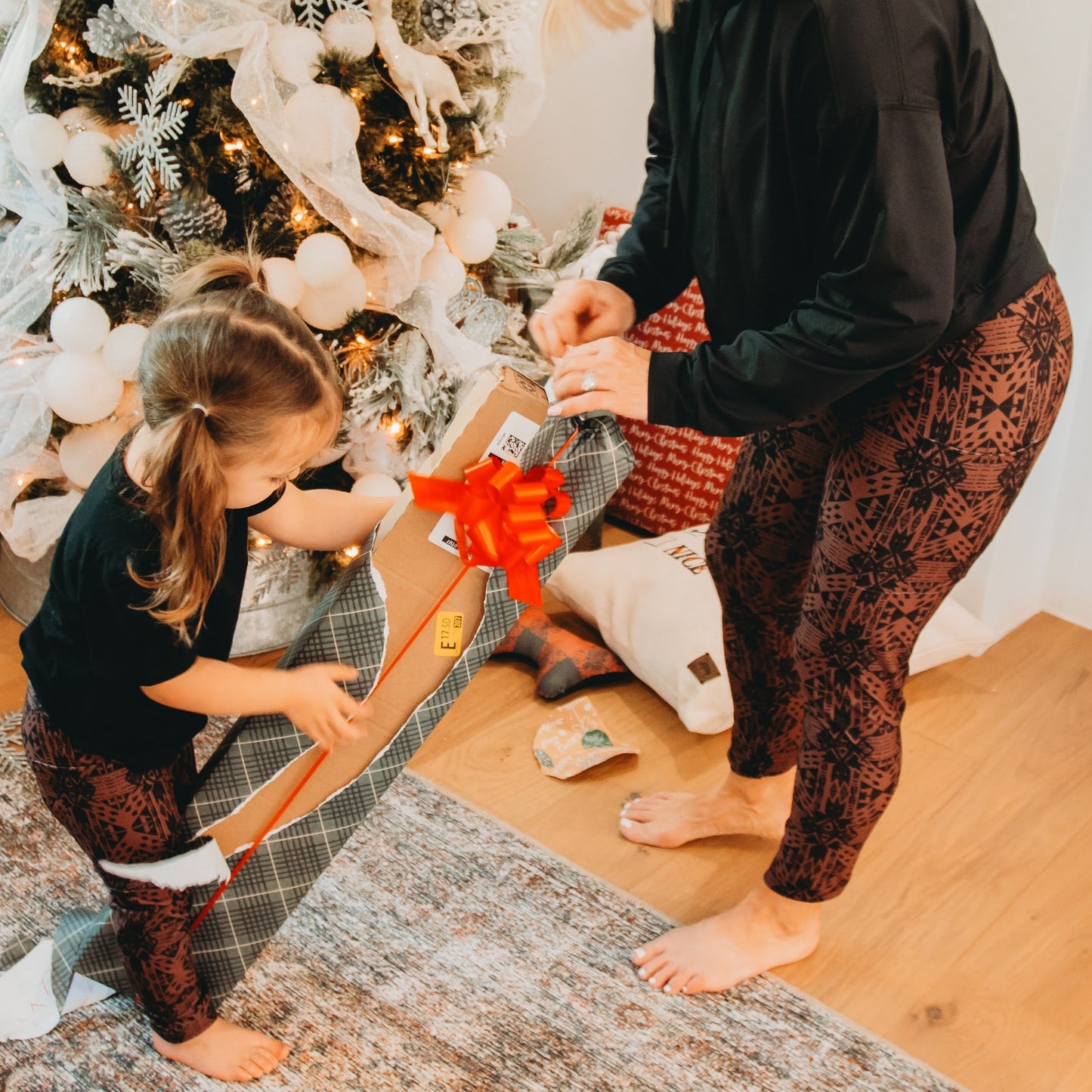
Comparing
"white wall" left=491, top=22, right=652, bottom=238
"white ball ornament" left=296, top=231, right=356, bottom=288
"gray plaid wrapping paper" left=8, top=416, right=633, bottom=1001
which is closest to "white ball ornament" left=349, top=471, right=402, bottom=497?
"white ball ornament" left=296, top=231, right=356, bottom=288

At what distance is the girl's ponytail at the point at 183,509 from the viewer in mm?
901

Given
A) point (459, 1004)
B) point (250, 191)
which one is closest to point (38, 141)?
point (250, 191)

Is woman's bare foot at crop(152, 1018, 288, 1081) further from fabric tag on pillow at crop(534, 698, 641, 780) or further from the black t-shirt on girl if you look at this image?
fabric tag on pillow at crop(534, 698, 641, 780)

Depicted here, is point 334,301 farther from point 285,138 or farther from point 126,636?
point 126,636

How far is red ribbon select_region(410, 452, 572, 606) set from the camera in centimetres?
100

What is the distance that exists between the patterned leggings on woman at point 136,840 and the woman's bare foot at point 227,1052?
0.01 metres

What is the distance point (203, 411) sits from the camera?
0.91 metres

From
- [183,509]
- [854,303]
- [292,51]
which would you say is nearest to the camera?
[854,303]

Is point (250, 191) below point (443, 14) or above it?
below

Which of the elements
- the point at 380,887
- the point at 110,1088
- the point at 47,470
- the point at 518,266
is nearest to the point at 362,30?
the point at 518,266

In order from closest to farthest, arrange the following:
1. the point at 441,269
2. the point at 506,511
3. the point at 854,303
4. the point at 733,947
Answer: the point at 854,303 < the point at 506,511 < the point at 733,947 < the point at 441,269

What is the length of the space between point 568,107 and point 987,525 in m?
1.60

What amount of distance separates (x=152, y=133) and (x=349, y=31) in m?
0.30

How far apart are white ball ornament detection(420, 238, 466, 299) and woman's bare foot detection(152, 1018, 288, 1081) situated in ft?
3.42
